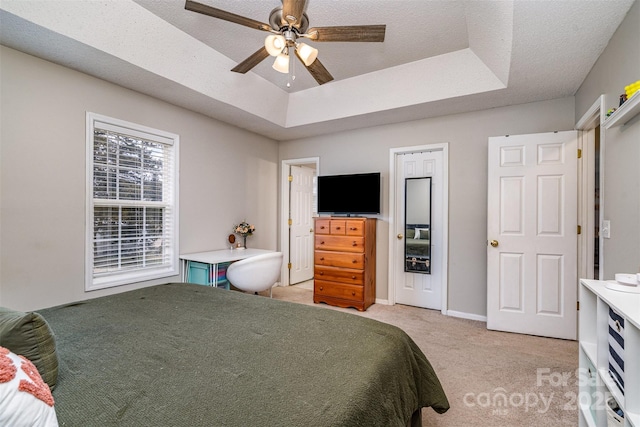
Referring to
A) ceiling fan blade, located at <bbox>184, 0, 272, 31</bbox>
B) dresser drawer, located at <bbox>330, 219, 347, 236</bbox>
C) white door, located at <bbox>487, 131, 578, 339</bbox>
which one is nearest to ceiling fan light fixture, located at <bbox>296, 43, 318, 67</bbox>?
ceiling fan blade, located at <bbox>184, 0, 272, 31</bbox>

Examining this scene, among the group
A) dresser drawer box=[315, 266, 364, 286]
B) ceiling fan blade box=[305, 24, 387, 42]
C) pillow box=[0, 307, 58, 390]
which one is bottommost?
dresser drawer box=[315, 266, 364, 286]

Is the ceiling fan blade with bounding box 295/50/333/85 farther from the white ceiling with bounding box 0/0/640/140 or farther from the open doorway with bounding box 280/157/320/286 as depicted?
the open doorway with bounding box 280/157/320/286

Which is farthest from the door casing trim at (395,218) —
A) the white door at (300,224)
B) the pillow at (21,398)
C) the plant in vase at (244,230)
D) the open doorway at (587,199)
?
the pillow at (21,398)

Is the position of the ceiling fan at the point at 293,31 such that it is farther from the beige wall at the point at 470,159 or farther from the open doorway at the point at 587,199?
the open doorway at the point at 587,199

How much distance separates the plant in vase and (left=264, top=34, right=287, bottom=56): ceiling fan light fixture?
2.61m

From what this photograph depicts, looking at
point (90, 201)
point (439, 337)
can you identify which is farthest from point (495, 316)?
point (90, 201)

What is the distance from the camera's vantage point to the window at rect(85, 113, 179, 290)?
274 cm

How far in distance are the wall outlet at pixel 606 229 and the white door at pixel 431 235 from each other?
67.5 inches

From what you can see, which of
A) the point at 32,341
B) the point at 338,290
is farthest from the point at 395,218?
the point at 32,341

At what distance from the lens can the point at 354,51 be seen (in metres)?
2.95

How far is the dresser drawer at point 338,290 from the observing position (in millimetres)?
3787

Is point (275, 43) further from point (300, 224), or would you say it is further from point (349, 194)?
point (300, 224)

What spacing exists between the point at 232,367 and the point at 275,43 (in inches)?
77.6

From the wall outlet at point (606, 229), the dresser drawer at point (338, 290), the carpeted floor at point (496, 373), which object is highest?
the wall outlet at point (606, 229)
